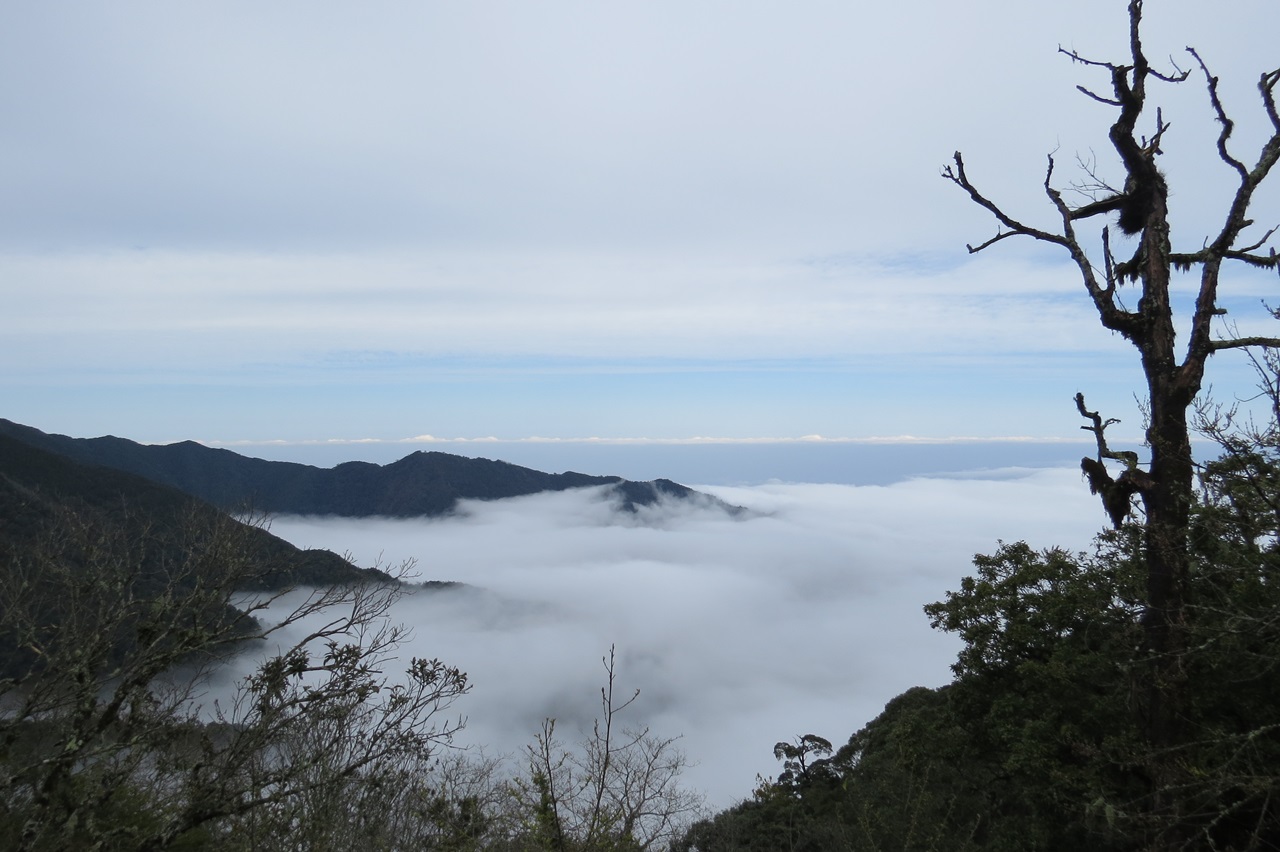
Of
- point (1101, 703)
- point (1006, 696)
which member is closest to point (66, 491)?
point (1006, 696)

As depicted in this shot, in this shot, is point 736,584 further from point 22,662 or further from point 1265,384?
point 1265,384

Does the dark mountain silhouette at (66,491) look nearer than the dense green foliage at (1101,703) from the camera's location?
No

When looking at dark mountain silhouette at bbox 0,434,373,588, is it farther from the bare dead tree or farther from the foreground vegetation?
the bare dead tree

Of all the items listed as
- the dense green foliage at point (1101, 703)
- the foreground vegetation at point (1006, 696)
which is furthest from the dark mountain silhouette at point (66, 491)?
the dense green foliage at point (1101, 703)

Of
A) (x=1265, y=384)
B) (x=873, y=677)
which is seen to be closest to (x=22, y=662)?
(x=1265, y=384)

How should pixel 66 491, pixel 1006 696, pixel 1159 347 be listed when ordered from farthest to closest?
pixel 66 491 < pixel 1006 696 < pixel 1159 347

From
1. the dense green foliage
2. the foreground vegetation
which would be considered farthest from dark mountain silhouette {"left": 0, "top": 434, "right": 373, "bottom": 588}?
the dense green foliage

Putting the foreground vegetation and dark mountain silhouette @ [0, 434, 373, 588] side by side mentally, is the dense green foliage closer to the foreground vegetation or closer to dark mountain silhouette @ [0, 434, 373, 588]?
the foreground vegetation

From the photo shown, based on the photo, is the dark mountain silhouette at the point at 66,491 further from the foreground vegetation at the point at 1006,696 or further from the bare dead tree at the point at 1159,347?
the bare dead tree at the point at 1159,347

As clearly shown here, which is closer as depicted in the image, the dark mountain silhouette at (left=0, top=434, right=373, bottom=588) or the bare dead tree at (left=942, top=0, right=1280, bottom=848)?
the bare dead tree at (left=942, top=0, right=1280, bottom=848)

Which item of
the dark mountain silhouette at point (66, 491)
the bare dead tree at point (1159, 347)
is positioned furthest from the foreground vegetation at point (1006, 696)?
the dark mountain silhouette at point (66, 491)

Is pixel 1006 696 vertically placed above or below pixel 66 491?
below

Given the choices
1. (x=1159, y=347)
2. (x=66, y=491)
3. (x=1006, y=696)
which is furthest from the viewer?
(x=66, y=491)

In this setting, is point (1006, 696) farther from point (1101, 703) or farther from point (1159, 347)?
point (1159, 347)
